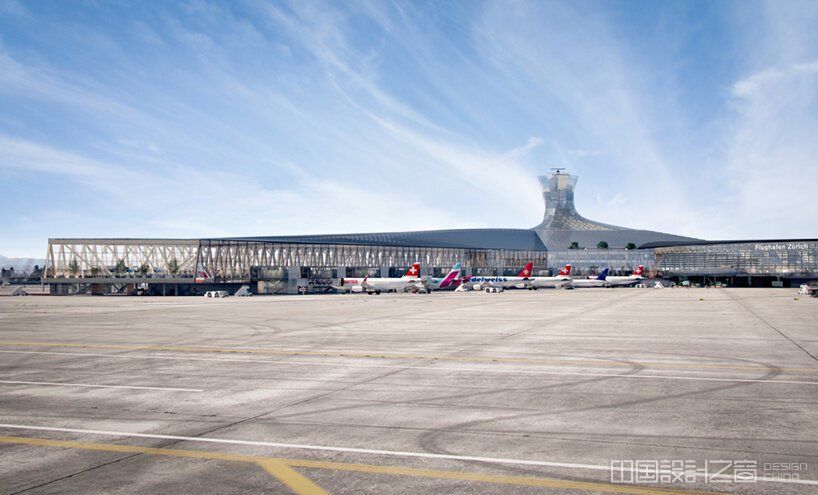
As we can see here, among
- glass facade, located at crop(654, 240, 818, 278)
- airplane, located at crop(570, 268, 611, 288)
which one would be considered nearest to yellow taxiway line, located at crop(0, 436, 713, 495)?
airplane, located at crop(570, 268, 611, 288)

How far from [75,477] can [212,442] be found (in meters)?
2.23

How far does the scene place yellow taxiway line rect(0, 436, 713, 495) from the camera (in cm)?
779

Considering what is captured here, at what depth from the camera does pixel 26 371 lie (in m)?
18.4

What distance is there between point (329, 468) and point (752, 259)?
19545cm

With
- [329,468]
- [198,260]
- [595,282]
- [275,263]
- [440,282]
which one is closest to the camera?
[329,468]

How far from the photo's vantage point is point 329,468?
8.74m

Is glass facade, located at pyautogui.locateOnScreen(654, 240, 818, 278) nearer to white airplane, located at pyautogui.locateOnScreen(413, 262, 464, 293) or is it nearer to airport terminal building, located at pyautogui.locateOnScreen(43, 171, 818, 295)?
airport terminal building, located at pyautogui.locateOnScreen(43, 171, 818, 295)

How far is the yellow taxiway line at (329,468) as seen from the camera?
7.79 meters

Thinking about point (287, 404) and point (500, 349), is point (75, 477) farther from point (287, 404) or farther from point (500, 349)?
point (500, 349)

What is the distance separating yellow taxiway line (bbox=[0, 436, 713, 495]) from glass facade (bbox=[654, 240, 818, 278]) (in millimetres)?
191018

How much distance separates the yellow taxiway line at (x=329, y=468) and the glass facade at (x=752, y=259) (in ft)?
627

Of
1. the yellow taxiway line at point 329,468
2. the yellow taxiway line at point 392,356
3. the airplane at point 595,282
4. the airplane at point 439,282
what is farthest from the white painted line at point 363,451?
the airplane at point 595,282

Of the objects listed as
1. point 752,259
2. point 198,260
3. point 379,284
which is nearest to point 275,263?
point 198,260

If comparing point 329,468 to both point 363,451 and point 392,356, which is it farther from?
point 392,356
